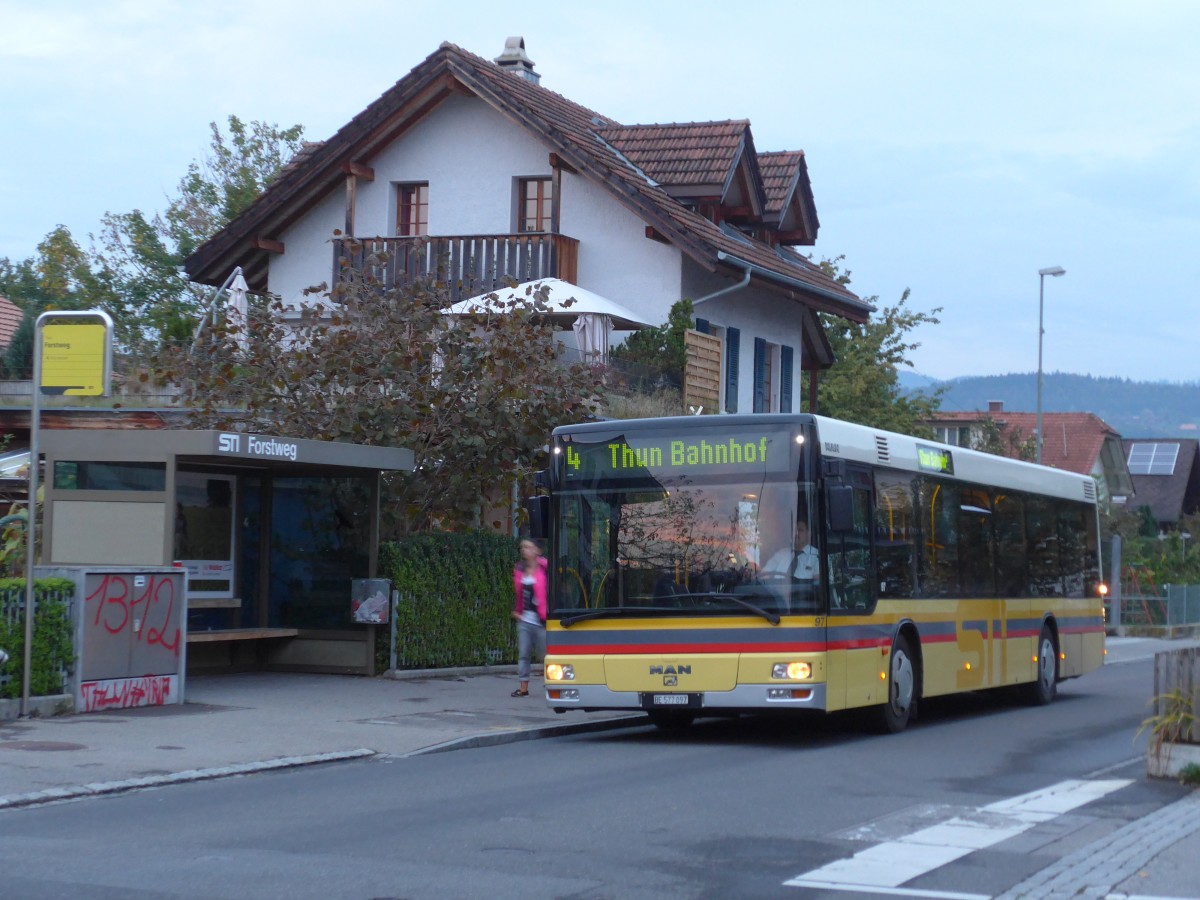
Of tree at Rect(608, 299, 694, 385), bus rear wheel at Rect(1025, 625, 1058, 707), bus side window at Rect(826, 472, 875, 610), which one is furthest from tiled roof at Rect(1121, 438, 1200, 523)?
bus side window at Rect(826, 472, 875, 610)

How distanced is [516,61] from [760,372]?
32.5 feet

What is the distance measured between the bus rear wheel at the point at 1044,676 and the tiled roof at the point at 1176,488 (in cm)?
7036

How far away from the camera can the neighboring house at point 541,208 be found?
29.9 m

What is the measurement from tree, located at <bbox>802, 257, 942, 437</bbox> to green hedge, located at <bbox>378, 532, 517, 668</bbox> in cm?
2715

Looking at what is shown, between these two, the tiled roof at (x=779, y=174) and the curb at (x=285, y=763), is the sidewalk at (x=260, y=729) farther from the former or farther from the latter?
the tiled roof at (x=779, y=174)

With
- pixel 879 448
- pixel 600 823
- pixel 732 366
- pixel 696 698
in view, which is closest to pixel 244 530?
pixel 696 698

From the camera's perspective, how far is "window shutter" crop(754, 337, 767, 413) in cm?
3469

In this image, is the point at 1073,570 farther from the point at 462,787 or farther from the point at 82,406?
the point at 82,406

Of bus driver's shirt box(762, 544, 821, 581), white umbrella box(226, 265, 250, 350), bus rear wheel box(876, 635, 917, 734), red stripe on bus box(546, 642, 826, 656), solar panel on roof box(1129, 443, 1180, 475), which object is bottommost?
bus rear wheel box(876, 635, 917, 734)

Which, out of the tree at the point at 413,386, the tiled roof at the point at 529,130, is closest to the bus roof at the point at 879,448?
the tree at the point at 413,386

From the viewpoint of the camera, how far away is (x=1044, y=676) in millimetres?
20391

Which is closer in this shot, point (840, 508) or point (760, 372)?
point (840, 508)

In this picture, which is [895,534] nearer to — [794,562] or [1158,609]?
[794,562]

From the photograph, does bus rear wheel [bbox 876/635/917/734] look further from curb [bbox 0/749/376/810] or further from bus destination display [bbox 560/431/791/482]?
curb [bbox 0/749/376/810]
